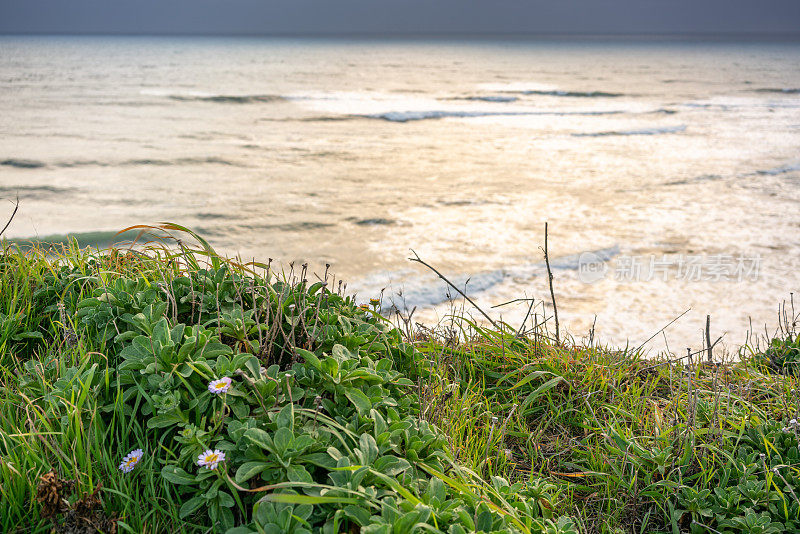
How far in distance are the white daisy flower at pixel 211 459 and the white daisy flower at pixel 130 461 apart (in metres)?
0.23

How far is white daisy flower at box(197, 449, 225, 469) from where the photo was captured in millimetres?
1502

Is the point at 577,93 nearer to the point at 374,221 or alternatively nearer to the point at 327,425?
the point at 374,221

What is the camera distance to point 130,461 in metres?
1.64

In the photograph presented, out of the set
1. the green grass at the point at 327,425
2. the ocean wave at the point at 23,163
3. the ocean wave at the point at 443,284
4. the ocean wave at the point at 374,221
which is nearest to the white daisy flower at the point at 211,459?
the green grass at the point at 327,425

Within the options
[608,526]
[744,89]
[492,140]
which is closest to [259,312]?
[608,526]

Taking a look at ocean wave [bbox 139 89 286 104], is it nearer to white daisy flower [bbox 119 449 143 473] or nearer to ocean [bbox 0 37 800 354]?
ocean [bbox 0 37 800 354]

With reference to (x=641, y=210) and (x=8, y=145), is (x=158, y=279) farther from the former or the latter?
(x=8, y=145)

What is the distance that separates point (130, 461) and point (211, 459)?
0.30m

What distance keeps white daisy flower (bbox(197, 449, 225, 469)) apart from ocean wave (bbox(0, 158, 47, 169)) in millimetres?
10915

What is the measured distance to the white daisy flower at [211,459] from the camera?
4.93 ft

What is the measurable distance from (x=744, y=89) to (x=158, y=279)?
1113 inches

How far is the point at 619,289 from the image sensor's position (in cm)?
515

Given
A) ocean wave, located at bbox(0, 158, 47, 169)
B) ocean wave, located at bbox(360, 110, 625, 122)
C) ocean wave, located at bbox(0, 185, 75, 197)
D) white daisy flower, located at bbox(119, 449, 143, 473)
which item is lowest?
ocean wave, located at bbox(0, 185, 75, 197)

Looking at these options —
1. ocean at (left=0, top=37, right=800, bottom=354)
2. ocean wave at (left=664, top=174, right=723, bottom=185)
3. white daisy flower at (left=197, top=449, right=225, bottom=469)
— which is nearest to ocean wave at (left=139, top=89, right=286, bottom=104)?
ocean at (left=0, top=37, right=800, bottom=354)
